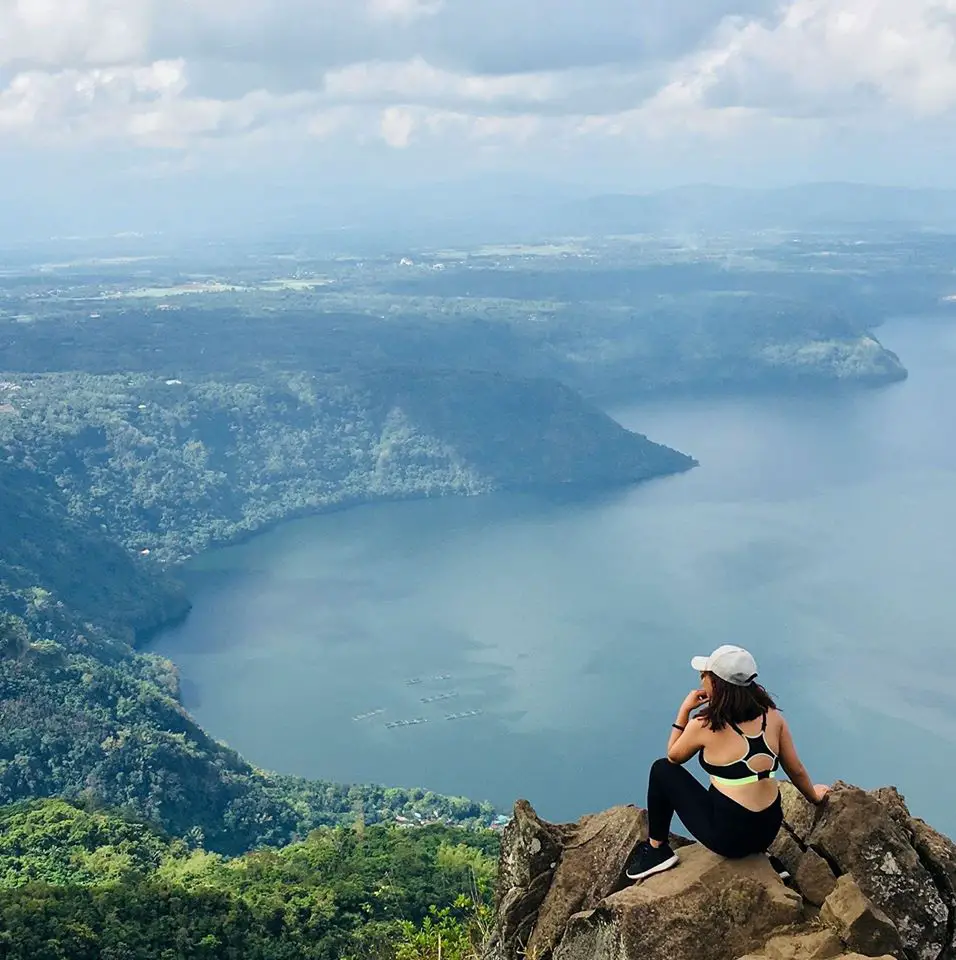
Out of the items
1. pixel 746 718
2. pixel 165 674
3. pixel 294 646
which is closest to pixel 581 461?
pixel 294 646

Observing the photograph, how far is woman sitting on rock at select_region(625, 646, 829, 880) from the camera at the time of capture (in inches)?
169

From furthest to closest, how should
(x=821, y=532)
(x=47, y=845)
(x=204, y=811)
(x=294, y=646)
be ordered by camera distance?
(x=821, y=532) → (x=294, y=646) → (x=204, y=811) → (x=47, y=845)

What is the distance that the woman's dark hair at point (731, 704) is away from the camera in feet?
14.1

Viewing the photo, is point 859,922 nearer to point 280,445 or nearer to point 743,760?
point 743,760

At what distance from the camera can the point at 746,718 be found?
434cm

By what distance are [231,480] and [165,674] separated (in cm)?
2800

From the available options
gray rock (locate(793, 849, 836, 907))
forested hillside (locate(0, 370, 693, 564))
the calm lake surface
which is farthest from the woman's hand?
forested hillside (locate(0, 370, 693, 564))

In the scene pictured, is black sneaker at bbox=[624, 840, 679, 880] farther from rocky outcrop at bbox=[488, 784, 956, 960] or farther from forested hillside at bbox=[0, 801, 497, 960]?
forested hillside at bbox=[0, 801, 497, 960]

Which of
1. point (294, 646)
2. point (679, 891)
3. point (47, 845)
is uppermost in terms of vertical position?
point (679, 891)

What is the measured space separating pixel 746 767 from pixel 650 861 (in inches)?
22.6

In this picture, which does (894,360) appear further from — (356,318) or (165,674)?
(165,674)

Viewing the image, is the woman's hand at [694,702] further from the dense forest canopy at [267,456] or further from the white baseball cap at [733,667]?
the dense forest canopy at [267,456]

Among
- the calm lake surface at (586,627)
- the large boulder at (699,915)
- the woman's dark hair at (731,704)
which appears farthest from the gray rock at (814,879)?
the calm lake surface at (586,627)

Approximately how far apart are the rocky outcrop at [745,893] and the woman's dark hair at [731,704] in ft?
1.79
